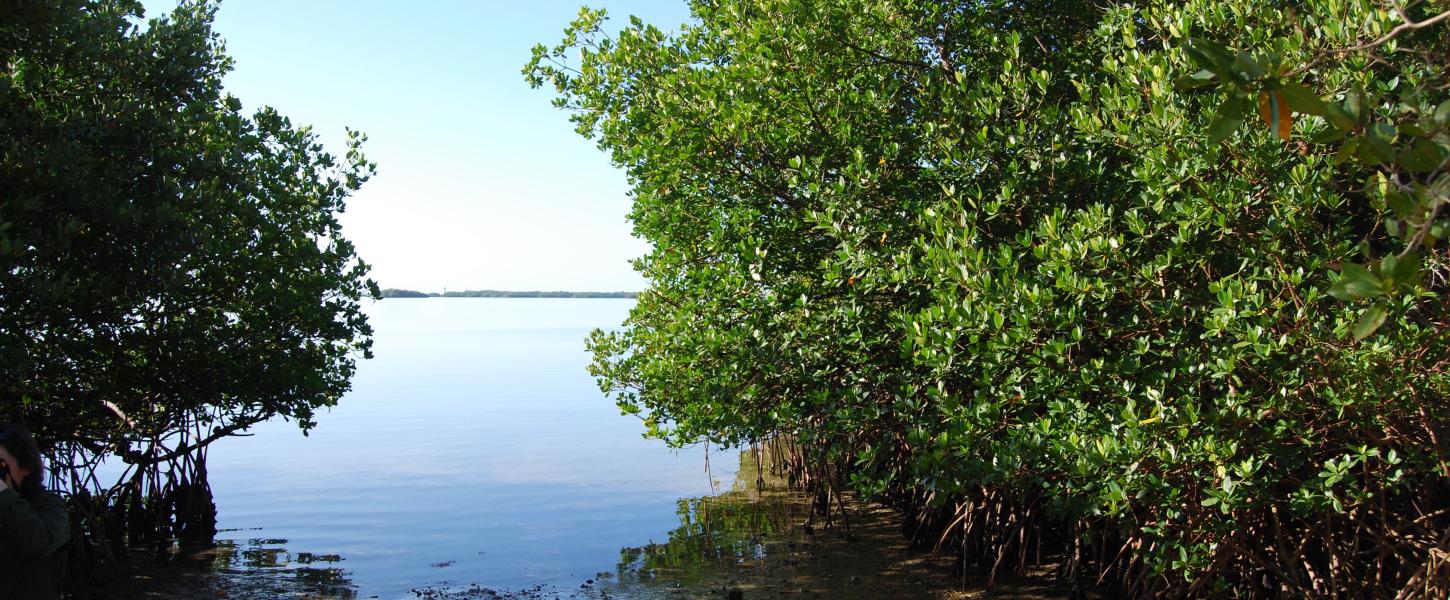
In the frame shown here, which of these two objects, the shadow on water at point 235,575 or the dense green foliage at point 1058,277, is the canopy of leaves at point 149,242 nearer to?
the shadow on water at point 235,575

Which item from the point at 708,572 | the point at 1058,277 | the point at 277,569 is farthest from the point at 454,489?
the point at 1058,277

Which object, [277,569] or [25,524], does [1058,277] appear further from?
[277,569]

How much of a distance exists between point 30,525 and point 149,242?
327 centimetres

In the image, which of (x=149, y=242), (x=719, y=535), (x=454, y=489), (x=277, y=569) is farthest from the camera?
(x=454, y=489)

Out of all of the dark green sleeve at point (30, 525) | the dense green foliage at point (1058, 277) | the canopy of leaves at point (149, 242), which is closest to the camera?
the dark green sleeve at point (30, 525)

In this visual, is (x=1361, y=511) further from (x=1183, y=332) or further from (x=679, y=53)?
(x=679, y=53)

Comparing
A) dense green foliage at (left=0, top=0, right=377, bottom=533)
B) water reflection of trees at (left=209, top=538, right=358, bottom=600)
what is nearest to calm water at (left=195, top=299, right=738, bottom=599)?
water reflection of trees at (left=209, top=538, right=358, bottom=600)

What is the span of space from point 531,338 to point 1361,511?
44.3m

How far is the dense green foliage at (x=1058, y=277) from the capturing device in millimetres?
4809

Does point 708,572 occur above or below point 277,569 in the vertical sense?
below

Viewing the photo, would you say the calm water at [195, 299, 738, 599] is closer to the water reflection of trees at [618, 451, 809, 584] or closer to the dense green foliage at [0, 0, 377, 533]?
the water reflection of trees at [618, 451, 809, 584]

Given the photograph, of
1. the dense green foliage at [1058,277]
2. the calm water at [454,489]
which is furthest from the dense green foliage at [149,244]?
the dense green foliage at [1058,277]

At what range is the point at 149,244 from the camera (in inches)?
241

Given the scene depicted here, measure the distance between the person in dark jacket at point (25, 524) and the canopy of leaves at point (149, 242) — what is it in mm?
1735
